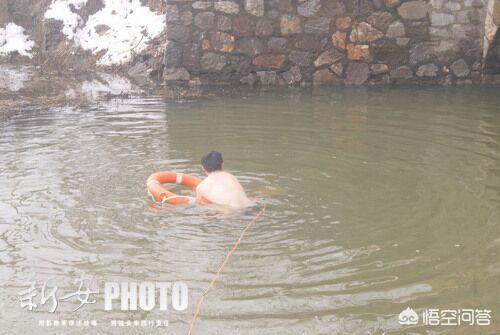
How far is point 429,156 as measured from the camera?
7938 millimetres

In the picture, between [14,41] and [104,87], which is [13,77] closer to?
[104,87]

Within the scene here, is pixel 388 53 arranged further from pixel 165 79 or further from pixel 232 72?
pixel 165 79

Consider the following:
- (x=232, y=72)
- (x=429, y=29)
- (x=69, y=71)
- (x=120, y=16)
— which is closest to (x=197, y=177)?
(x=232, y=72)

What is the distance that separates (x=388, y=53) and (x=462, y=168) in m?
6.27

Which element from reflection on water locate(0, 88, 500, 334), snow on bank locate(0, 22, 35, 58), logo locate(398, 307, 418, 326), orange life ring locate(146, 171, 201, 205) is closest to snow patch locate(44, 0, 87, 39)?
snow on bank locate(0, 22, 35, 58)

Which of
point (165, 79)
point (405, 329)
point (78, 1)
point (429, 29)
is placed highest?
point (78, 1)

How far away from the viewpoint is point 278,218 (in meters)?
5.99

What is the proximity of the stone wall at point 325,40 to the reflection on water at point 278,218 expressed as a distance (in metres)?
3.12

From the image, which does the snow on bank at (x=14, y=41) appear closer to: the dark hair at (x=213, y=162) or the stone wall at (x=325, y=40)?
the stone wall at (x=325, y=40)

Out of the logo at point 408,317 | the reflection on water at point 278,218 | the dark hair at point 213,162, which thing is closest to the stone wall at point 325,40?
the reflection on water at point 278,218

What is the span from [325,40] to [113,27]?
670 cm

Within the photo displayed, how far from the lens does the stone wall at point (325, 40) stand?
13.0 metres

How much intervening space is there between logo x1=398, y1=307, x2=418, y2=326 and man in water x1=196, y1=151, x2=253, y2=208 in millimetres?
2197

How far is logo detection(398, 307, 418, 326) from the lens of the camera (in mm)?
4145
